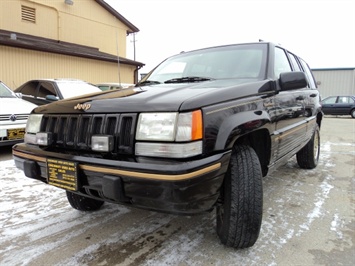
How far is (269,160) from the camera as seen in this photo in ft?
8.77

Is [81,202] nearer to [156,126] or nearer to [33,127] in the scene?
[33,127]

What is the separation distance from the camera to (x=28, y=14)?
13508 mm

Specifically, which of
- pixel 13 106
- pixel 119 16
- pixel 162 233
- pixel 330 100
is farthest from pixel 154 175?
pixel 330 100

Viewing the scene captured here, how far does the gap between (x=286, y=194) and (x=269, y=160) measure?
1111 millimetres

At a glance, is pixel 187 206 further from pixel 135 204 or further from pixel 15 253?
pixel 15 253

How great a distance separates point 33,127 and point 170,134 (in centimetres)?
141

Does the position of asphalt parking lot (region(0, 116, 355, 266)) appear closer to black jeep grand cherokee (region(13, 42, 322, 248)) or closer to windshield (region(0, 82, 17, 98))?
black jeep grand cherokee (region(13, 42, 322, 248))

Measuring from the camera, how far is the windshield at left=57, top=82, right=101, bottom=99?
6.97 m

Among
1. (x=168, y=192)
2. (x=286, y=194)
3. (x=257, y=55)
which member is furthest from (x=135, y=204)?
(x=286, y=194)

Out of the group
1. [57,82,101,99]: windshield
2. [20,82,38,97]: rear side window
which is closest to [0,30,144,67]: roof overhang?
[20,82,38,97]: rear side window

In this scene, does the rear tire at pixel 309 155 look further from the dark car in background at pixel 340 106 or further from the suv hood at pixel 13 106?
the dark car in background at pixel 340 106

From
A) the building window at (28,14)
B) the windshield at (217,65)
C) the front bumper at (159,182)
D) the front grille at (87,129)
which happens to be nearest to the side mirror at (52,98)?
the windshield at (217,65)

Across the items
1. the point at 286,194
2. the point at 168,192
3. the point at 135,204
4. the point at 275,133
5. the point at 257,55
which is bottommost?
the point at 286,194

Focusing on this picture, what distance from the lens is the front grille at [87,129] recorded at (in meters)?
1.94
